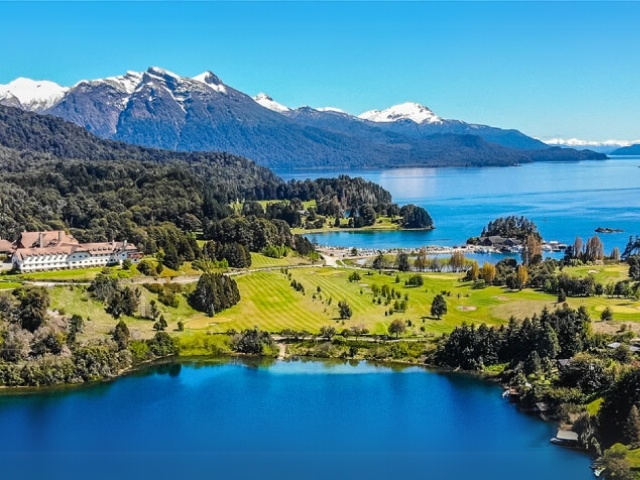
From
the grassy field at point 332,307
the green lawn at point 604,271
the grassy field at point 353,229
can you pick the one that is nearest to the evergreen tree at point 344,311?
the grassy field at point 332,307

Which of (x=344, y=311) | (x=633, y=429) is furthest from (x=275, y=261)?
(x=633, y=429)

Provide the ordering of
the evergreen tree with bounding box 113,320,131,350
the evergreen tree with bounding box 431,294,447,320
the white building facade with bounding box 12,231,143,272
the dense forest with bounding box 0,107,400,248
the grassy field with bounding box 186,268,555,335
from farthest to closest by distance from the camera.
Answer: the dense forest with bounding box 0,107,400,248
the white building facade with bounding box 12,231,143,272
the evergreen tree with bounding box 431,294,447,320
the grassy field with bounding box 186,268,555,335
the evergreen tree with bounding box 113,320,131,350

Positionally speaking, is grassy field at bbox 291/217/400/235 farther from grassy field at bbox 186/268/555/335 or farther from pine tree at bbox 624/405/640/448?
pine tree at bbox 624/405/640/448

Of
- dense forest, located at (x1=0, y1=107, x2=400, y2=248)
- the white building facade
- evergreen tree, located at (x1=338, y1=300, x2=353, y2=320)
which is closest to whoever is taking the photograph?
evergreen tree, located at (x1=338, y1=300, x2=353, y2=320)

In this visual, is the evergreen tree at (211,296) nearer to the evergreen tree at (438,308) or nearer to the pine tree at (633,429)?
the evergreen tree at (438,308)

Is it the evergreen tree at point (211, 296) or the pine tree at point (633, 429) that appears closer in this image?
the pine tree at point (633, 429)

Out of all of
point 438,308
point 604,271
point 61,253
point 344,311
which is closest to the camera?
point 438,308

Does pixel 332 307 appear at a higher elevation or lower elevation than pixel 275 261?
lower

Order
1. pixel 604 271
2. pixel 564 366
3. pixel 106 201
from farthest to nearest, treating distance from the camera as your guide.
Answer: pixel 106 201 → pixel 604 271 → pixel 564 366

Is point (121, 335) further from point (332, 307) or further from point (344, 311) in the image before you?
point (332, 307)

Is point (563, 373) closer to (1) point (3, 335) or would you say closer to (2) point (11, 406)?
(2) point (11, 406)

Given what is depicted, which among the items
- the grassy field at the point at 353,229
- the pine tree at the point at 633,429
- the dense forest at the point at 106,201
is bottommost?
the pine tree at the point at 633,429

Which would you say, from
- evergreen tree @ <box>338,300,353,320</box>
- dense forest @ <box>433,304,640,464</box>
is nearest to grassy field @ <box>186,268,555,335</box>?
evergreen tree @ <box>338,300,353,320</box>
